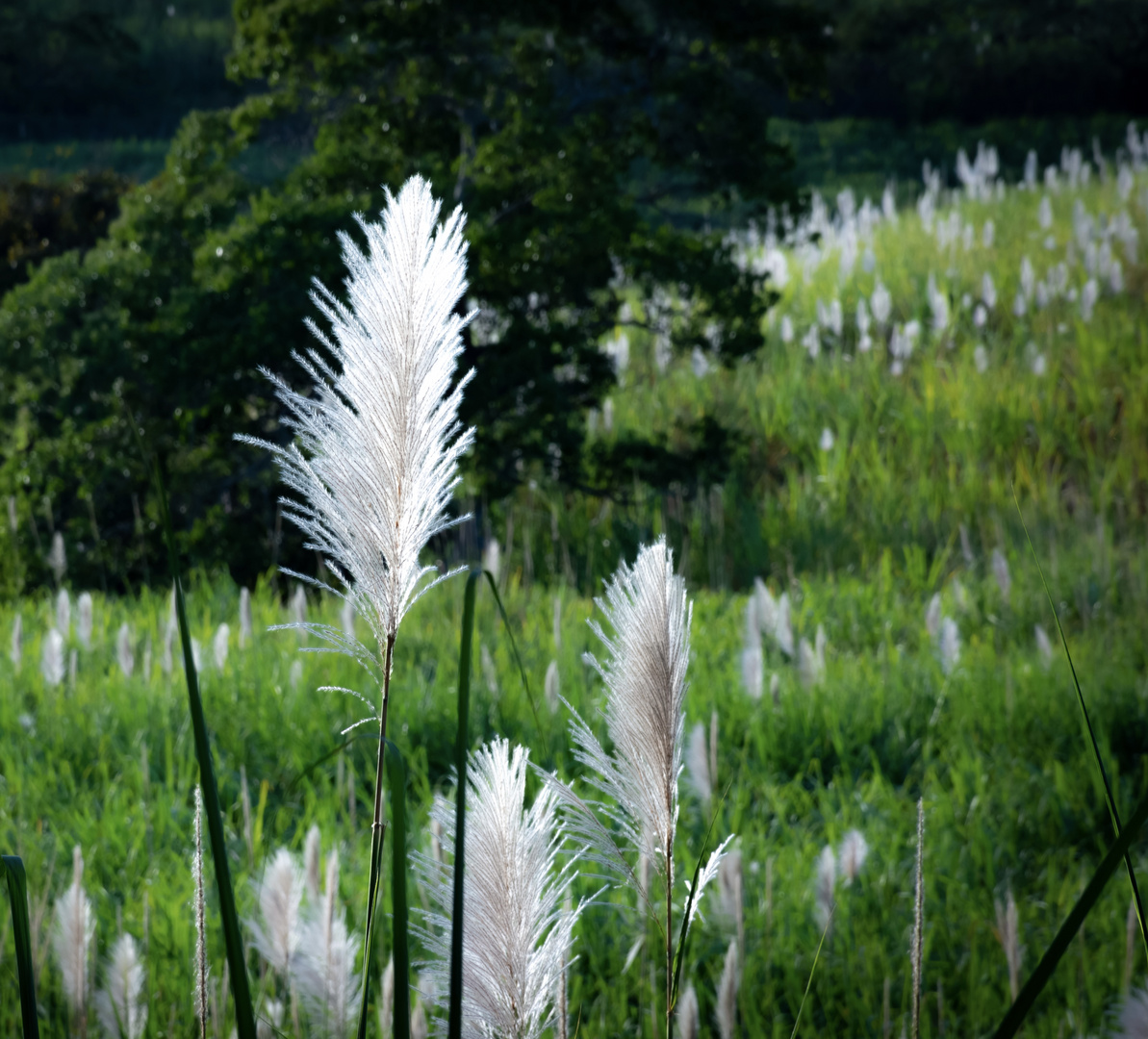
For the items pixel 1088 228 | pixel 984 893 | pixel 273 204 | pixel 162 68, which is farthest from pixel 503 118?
pixel 162 68

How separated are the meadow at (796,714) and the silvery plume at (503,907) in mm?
133

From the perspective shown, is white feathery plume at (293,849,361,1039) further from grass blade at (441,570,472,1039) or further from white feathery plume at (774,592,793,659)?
white feathery plume at (774,592,793,659)

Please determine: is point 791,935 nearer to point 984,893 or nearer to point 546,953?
point 984,893

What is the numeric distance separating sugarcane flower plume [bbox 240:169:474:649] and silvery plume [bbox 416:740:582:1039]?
167 millimetres

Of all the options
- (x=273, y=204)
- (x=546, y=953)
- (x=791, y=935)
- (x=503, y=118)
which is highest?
(x=503, y=118)

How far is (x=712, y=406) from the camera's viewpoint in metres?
6.00

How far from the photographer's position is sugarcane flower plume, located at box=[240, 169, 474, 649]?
2.71 ft

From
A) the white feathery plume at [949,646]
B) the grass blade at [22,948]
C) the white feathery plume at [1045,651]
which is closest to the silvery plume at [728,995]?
the grass blade at [22,948]

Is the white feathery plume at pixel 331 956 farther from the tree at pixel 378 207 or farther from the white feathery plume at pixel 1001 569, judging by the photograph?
the tree at pixel 378 207

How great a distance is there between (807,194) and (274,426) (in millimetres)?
2472

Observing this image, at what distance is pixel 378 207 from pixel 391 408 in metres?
3.81

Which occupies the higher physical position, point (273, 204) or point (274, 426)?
point (273, 204)

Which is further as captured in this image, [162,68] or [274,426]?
[162,68]

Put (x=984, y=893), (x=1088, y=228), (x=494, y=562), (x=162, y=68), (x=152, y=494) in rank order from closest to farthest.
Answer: (x=984, y=893), (x=494, y=562), (x=152, y=494), (x=1088, y=228), (x=162, y=68)
